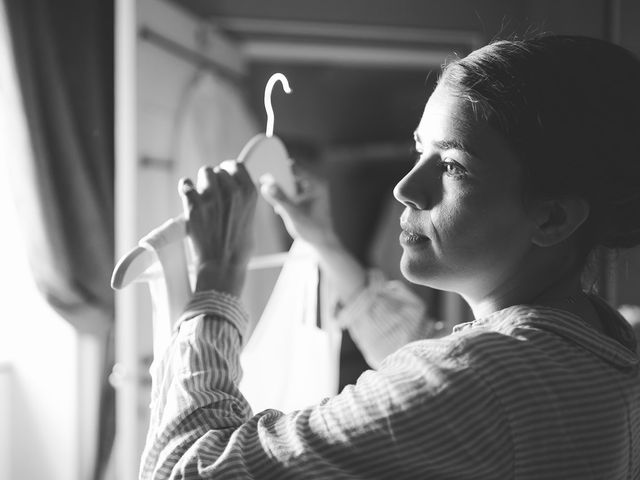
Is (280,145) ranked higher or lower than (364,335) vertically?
higher

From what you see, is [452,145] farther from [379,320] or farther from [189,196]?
[379,320]

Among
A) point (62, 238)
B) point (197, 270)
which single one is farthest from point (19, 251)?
point (197, 270)

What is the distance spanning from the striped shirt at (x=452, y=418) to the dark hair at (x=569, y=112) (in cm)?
13

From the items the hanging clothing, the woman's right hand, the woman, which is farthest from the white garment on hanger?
the woman

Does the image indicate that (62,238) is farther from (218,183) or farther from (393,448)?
(393,448)

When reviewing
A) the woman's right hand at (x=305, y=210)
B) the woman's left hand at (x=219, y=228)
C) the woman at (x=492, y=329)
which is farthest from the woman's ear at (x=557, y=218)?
the woman's right hand at (x=305, y=210)

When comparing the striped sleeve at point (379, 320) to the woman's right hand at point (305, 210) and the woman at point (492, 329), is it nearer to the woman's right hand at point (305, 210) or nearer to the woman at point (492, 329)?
the woman's right hand at point (305, 210)

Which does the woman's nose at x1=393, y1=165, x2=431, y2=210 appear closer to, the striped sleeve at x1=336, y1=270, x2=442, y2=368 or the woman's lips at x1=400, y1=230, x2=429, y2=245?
the woman's lips at x1=400, y1=230, x2=429, y2=245

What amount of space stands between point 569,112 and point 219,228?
0.38m

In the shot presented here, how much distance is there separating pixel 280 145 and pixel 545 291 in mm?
498

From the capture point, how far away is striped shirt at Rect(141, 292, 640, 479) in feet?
1.63

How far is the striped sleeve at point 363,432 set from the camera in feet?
1.63

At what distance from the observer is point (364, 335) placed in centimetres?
113

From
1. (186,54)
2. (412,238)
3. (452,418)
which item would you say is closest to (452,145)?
(412,238)
